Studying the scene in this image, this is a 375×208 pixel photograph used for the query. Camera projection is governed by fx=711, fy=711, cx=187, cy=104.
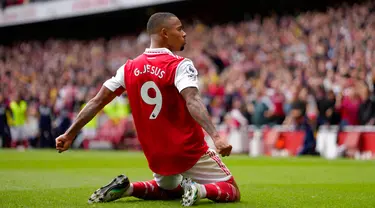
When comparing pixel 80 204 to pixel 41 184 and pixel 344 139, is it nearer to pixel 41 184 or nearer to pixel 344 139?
pixel 41 184

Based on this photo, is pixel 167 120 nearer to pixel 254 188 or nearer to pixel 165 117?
pixel 165 117

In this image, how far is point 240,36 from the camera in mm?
29984

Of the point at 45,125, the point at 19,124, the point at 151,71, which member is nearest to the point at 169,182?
the point at 151,71

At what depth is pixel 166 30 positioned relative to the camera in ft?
22.2

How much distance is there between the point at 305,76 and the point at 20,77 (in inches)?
768

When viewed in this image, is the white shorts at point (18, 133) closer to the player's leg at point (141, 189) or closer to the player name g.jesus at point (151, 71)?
the player's leg at point (141, 189)

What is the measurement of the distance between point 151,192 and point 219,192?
795 mm

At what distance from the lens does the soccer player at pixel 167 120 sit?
6562 millimetres

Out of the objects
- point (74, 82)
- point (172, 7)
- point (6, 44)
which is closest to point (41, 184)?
point (74, 82)

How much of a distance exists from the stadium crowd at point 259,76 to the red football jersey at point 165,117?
13.8 metres

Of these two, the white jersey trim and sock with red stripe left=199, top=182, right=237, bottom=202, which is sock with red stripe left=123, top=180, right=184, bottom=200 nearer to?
sock with red stripe left=199, top=182, right=237, bottom=202

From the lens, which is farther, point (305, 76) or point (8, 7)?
point (8, 7)

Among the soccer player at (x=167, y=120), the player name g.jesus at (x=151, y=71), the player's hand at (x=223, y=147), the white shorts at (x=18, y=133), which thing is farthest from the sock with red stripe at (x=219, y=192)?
the white shorts at (x=18, y=133)

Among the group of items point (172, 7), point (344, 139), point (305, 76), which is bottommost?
point (344, 139)
